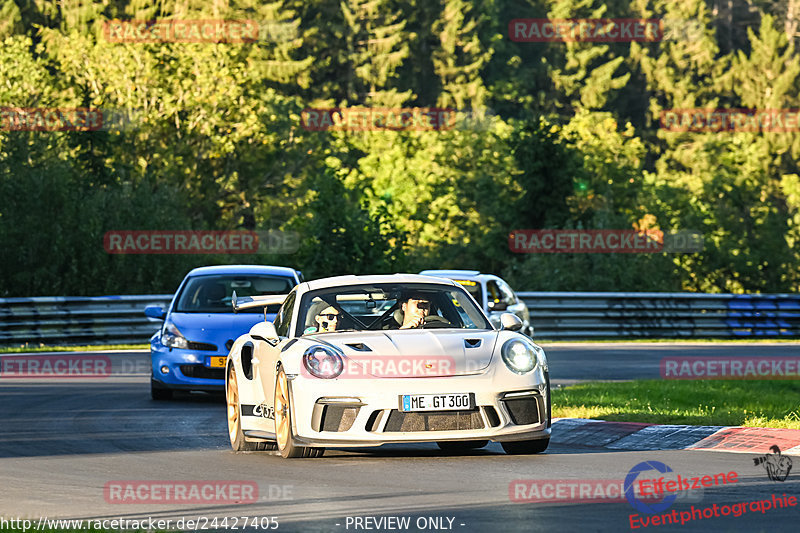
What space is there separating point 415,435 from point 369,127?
78.3m

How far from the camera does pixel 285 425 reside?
1149cm

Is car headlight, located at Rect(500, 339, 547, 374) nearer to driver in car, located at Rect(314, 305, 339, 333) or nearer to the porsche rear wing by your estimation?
driver in car, located at Rect(314, 305, 339, 333)

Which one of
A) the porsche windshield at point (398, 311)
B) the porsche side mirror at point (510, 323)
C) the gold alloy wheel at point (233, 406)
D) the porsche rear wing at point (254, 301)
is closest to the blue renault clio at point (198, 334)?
the porsche rear wing at point (254, 301)

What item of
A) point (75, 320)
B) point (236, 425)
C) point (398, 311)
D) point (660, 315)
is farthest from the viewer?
point (660, 315)

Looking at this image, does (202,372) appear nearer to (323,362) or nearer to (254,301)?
(254,301)

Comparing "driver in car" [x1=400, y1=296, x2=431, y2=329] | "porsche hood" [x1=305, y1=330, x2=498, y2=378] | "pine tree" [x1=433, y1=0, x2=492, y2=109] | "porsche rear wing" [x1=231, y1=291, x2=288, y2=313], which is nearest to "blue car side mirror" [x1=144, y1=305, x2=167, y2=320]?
"porsche rear wing" [x1=231, y1=291, x2=288, y2=313]

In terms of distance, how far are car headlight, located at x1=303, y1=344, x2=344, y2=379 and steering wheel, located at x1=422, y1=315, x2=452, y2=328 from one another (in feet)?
3.67

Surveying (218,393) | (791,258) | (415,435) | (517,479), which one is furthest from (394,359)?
(791,258)

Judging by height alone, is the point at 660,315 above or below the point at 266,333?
below

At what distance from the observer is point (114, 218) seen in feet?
140

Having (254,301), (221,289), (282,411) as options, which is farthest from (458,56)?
(282,411)

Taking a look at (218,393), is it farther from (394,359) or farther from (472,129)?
(472,129)

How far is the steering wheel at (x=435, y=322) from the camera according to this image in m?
12.1

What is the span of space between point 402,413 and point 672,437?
113 inches
